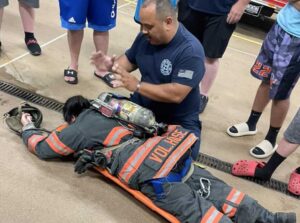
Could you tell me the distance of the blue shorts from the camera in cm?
267

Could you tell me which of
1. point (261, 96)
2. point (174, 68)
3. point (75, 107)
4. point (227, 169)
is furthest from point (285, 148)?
point (75, 107)

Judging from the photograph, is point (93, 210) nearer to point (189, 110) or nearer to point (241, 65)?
point (189, 110)

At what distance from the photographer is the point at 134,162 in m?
1.86

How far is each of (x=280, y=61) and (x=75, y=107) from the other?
118 centimetres

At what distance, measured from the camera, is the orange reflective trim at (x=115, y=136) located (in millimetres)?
1977

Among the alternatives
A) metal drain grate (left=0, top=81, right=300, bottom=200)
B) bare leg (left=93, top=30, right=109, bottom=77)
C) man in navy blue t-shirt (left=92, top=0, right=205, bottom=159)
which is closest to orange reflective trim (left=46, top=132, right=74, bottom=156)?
man in navy blue t-shirt (left=92, top=0, right=205, bottom=159)

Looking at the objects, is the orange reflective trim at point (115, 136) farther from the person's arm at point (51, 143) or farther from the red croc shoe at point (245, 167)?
the red croc shoe at point (245, 167)

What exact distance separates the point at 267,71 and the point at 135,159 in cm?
101

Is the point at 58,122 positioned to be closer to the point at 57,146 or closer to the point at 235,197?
the point at 57,146

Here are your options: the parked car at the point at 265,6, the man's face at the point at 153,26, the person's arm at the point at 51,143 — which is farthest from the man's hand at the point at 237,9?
the parked car at the point at 265,6

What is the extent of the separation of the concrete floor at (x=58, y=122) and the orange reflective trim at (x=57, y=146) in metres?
0.10

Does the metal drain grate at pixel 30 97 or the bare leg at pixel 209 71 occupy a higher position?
the bare leg at pixel 209 71

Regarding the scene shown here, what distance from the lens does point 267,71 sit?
2312 millimetres

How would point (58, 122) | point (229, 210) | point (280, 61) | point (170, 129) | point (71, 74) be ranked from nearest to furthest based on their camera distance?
point (229, 210) → point (170, 129) → point (280, 61) → point (58, 122) → point (71, 74)
